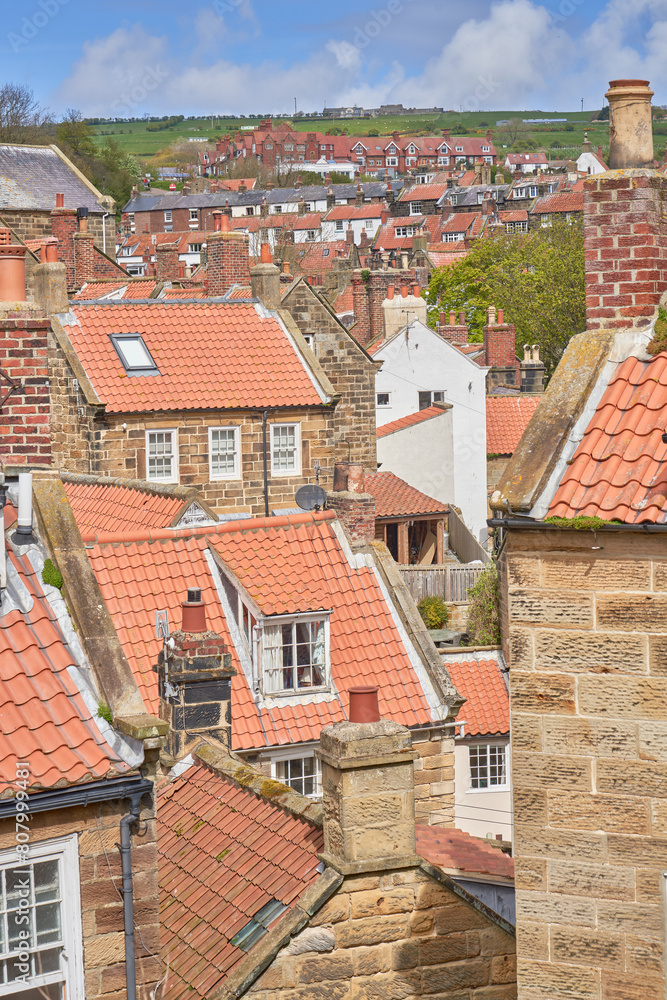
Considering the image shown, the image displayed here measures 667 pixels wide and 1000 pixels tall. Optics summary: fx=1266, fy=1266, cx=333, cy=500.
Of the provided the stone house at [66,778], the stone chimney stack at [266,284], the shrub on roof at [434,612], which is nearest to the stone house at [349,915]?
the stone house at [66,778]

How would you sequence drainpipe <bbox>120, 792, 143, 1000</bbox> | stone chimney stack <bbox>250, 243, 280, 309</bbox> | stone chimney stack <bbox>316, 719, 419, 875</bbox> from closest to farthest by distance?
drainpipe <bbox>120, 792, 143, 1000</bbox>, stone chimney stack <bbox>316, 719, 419, 875</bbox>, stone chimney stack <bbox>250, 243, 280, 309</bbox>

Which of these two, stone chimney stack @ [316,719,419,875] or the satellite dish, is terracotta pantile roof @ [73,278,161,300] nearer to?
the satellite dish

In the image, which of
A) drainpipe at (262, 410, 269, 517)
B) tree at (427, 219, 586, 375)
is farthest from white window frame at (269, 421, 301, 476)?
tree at (427, 219, 586, 375)

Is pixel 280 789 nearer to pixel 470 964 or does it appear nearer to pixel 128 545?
pixel 470 964

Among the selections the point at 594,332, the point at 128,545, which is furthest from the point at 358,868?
the point at 128,545

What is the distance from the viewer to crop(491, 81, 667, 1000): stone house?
7664 millimetres

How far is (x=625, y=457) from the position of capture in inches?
315

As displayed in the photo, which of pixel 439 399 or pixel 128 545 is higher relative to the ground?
Result: pixel 439 399

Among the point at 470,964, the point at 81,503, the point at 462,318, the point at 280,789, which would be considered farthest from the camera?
the point at 462,318

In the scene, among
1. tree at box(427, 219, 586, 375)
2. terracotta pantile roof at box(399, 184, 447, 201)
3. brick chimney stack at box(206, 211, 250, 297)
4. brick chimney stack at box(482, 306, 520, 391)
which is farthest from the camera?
Answer: terracotta pantile roof at box(399, 184, 447, 201)

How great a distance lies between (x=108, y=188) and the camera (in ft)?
380

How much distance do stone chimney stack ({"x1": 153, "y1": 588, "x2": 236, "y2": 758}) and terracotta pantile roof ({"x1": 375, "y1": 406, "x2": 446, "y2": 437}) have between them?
100 feet

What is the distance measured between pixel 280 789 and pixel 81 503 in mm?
12243

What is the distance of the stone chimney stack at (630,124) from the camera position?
8.88m
